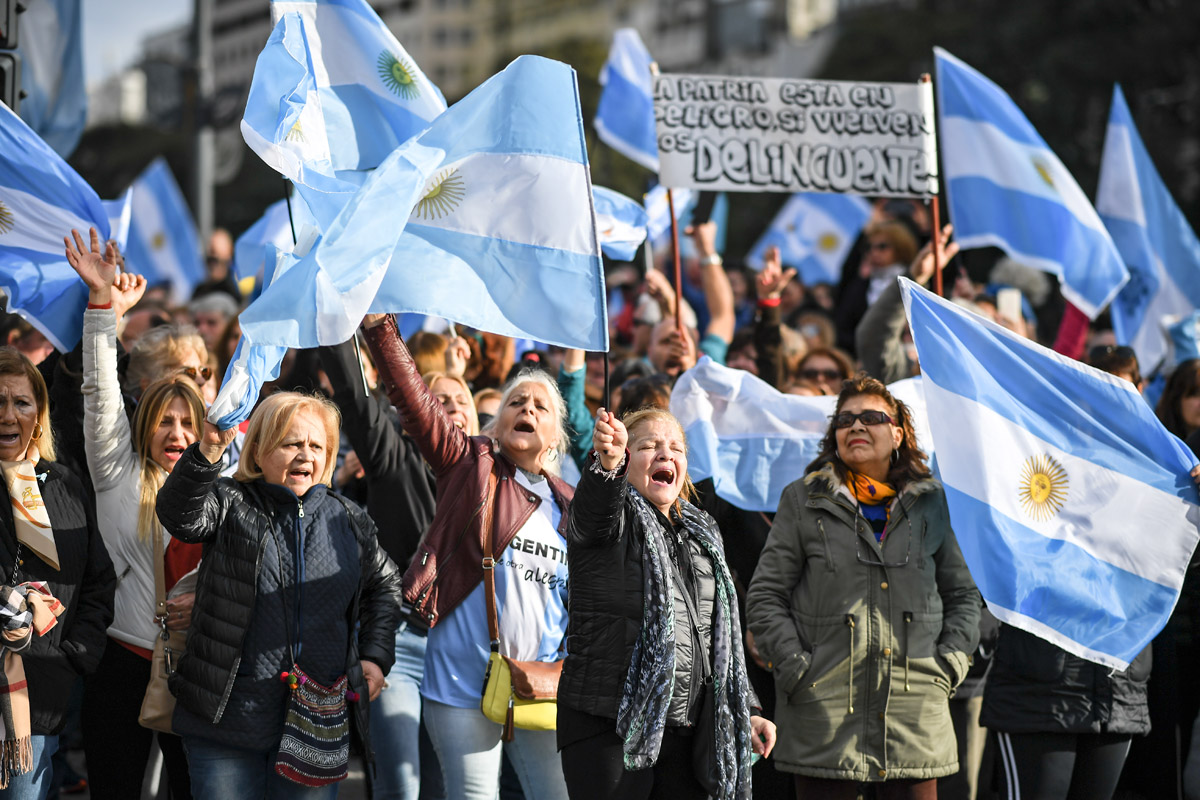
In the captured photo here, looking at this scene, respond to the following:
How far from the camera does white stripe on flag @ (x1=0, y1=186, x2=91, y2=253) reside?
5.81m

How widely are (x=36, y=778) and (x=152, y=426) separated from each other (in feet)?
3.97

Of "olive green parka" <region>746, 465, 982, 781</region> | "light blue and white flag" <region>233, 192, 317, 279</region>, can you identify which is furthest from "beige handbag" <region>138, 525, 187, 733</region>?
"light blue and white flag" <region>233, 192, 317, 279</region>

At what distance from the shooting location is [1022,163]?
813 centimetres

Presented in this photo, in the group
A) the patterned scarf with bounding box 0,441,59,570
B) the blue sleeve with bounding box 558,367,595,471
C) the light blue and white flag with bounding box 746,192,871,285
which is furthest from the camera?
the light blue and white flag with bounding box 746,192,871,285

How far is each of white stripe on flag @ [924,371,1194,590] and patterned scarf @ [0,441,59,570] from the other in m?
2.96

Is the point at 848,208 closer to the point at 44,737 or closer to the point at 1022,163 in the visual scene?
the point at 1022,163

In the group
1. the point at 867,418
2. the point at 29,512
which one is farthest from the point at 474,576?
the point at 867,418

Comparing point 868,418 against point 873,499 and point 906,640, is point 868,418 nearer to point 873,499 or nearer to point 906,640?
point 873,499

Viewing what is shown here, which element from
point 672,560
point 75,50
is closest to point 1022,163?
point 672,560

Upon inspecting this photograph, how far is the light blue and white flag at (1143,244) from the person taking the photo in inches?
348

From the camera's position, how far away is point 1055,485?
5.22 meters

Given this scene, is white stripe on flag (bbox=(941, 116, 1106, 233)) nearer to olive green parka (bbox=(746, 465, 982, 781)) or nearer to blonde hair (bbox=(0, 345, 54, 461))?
olive green parka (bbox=(746, 465, 982, 781))

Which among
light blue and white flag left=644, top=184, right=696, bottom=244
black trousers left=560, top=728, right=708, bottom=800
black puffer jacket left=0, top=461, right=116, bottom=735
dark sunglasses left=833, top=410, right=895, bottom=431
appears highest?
light blue and white flag left=644, top=184, right=696, bottom=244

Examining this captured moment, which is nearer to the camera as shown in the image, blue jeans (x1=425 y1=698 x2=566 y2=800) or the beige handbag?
the beige handbag
